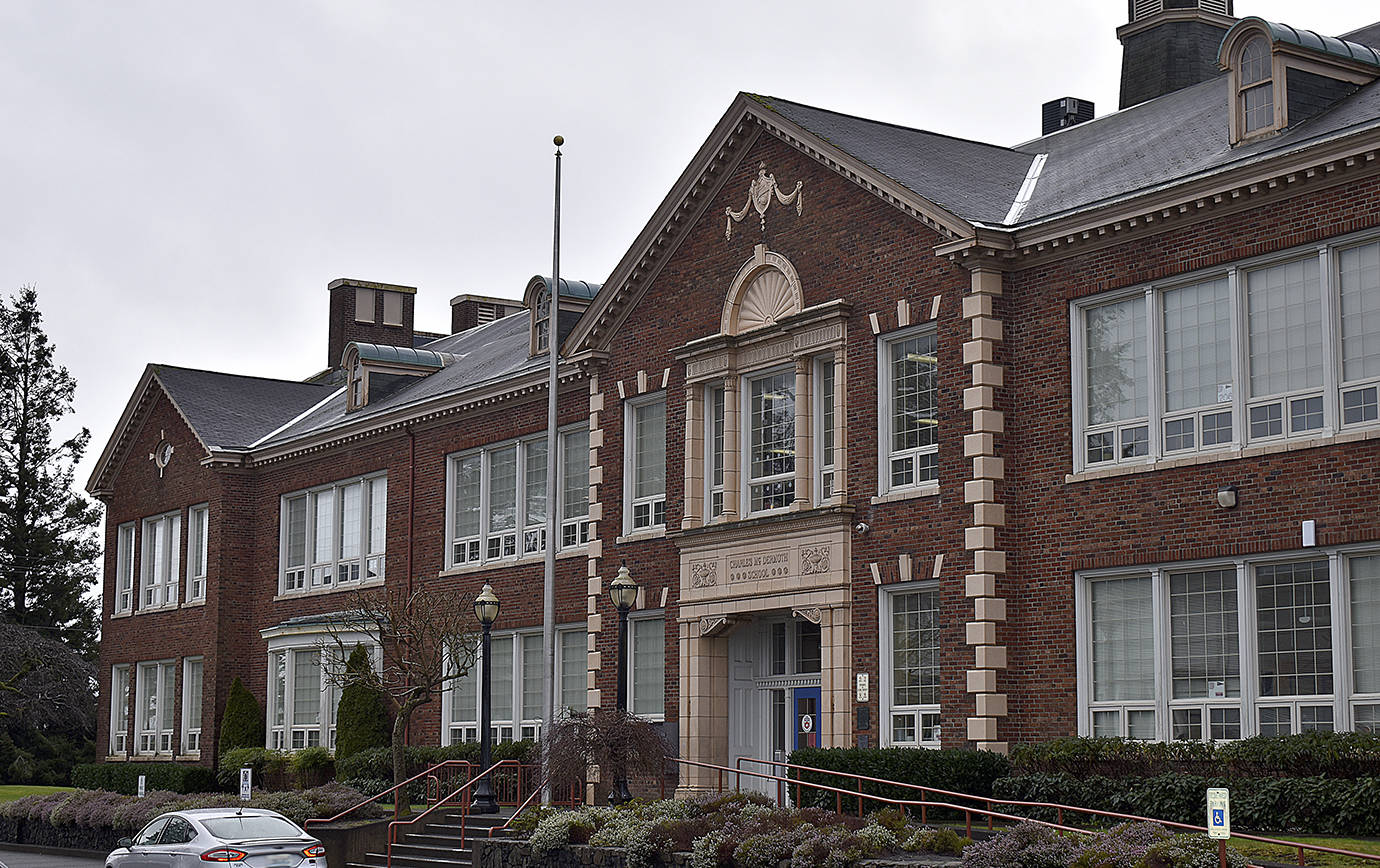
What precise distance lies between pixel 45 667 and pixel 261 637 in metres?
19.9

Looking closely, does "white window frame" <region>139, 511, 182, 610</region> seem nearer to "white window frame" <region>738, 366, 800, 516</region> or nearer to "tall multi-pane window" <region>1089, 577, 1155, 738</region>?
"white window frame" <region>738, 366, 800, 516</region>

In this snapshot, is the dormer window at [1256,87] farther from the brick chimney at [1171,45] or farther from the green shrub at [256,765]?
the green shrub at [256,765]

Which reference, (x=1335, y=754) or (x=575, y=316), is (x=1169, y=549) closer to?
(x=1335, y=754)

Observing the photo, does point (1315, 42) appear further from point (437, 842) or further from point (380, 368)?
point (380, 368)

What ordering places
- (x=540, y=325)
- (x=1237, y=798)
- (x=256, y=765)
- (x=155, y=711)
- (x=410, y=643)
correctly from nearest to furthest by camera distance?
(x=1237, y=798)
(x=410, y=643)
(x=540, y=325)
(x=256, y=765)
(x=155, y=711)

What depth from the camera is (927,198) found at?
25391 mm

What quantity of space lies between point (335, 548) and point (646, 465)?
13136 millimetres

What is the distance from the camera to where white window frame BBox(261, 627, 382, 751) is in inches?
1563

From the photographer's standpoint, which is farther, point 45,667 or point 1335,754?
point 45,667

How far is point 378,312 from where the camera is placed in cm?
5075

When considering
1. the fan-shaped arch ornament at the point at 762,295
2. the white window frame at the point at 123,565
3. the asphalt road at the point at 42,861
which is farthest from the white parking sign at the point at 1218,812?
the white window frame at the point at 123,565

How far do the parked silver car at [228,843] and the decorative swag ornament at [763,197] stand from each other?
39.9 ft

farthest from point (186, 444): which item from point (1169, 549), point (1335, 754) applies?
point (1335, 754)

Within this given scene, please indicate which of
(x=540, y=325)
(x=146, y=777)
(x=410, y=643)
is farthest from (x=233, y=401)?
(x=410, y=643)
